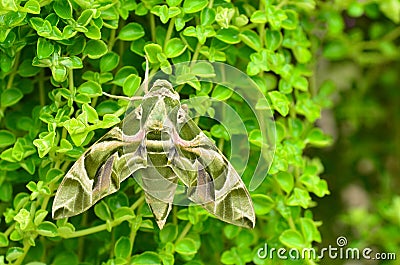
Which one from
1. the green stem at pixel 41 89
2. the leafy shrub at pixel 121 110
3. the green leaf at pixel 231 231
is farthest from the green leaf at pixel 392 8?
the green stem at pixel 41 89

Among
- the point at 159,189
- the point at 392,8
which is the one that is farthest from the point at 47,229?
the point at 392,8

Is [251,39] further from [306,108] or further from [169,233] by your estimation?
[169,233]

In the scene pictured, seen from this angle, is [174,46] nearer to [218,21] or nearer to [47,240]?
[218,21]

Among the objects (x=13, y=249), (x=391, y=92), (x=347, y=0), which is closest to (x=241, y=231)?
(x=13, y=249)

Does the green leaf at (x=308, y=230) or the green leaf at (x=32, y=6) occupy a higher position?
the green leaf at (x=32, y=6)

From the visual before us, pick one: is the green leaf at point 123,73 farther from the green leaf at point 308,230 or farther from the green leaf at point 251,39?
the green leaf at point 308,230

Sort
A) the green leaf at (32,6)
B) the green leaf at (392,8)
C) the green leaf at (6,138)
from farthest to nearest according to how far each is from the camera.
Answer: the green leaf at (392,8), the green leaf at (6,138), the green leaf at (32,6)

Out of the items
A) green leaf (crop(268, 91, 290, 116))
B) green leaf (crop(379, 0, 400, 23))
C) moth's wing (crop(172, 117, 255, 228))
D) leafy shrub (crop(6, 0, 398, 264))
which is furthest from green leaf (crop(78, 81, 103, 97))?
green leaf (crop(379, 0, 400, 23))
